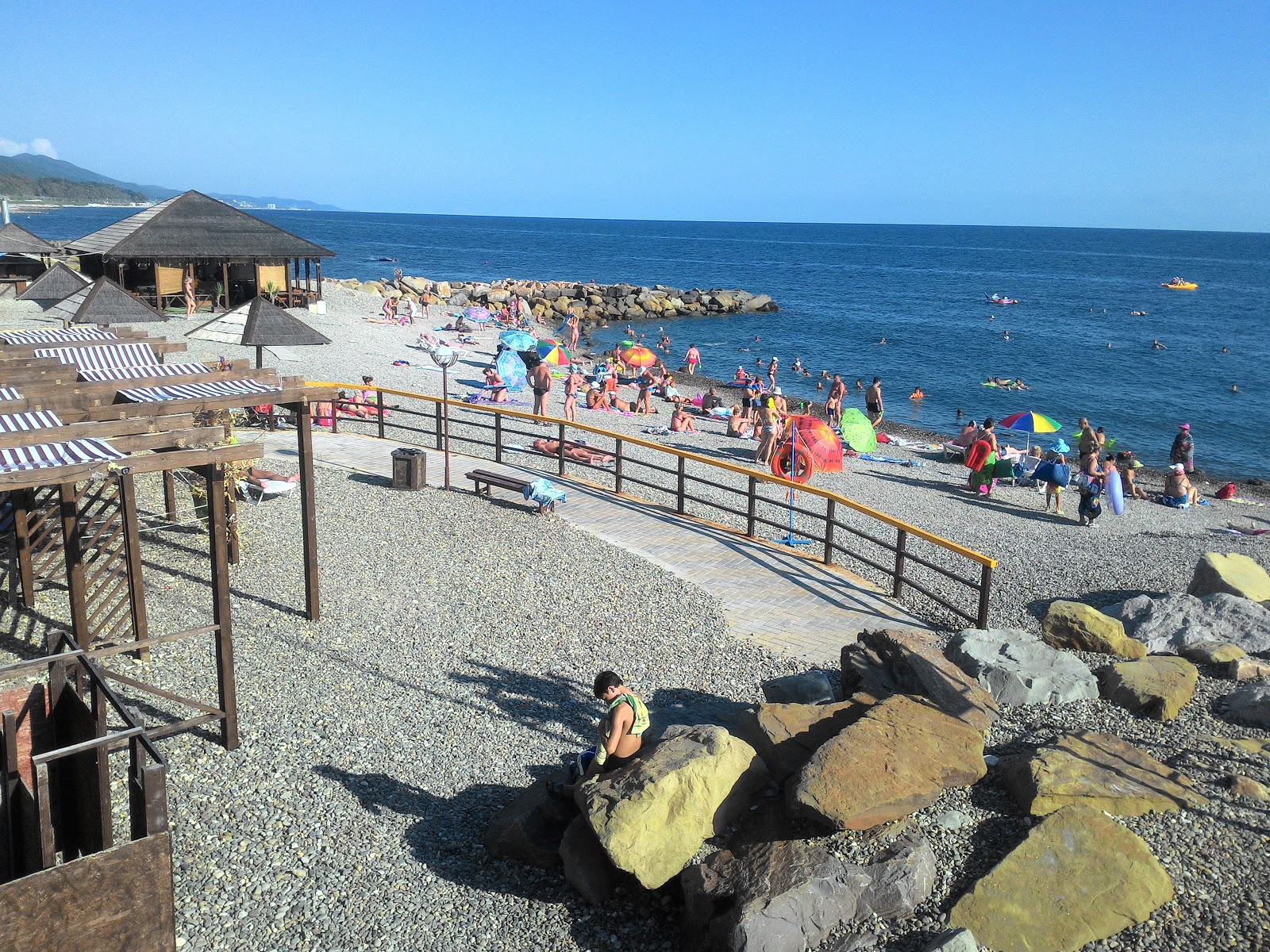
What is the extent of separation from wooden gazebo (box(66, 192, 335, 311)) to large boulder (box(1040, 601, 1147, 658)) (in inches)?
1078

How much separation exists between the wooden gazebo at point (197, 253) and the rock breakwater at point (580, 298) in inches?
649

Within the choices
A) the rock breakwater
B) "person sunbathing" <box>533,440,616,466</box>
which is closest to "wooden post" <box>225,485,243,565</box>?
"person sunbathing" <box>533,440,616,466</box>

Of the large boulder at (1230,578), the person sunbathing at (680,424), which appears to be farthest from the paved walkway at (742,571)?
the person sunbathing at (680,424)

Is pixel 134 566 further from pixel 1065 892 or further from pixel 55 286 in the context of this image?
pixel 55 286

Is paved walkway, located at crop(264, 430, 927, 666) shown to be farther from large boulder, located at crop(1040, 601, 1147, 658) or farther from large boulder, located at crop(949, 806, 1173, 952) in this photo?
large boulder, located at crop(949, 806, 1173, 952)

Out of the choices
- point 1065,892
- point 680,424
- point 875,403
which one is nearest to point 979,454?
point 680,424

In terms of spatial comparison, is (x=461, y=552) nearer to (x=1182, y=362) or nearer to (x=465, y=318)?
(x=465, y=318)

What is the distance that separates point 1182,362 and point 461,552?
161 feet

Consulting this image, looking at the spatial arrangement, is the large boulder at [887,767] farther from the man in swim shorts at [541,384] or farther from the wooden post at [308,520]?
the man in swim shorts at [541,384]

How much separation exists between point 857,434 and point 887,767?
10035 mm

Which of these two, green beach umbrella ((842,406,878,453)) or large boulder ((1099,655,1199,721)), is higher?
green beach umbrella ((842,406,878,453))

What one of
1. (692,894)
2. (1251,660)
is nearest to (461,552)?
(692,894)

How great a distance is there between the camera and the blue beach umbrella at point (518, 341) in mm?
→ 31452

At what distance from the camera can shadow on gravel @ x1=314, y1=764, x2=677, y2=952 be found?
5.61 meters
